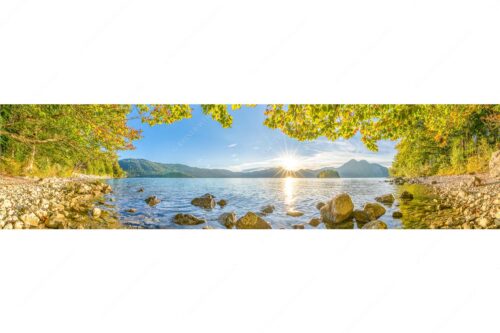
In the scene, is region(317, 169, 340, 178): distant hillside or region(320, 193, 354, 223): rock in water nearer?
region(320, 193, 354, 223): rock in water

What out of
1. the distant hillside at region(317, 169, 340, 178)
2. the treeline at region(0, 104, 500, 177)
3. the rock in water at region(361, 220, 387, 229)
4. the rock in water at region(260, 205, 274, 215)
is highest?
the treeline at region(0, 104, 500, 177)

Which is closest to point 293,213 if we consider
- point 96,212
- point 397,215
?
point 397,215

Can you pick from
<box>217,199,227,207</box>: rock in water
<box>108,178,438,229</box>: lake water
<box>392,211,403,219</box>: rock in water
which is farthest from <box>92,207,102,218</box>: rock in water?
<box>392,211,403,219</box>: rock in water

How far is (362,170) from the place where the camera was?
472 centimetres

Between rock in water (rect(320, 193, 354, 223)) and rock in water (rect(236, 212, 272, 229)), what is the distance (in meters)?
0.89

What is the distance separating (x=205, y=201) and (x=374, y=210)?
101 inches

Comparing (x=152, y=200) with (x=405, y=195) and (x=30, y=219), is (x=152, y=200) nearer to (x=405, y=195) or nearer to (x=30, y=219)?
(x=30, y=219)

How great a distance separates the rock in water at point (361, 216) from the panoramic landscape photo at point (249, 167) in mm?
15

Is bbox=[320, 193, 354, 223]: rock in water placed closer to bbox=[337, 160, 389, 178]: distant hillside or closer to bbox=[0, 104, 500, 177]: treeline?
bbox=[337, 160, 389, 178]: distant hillside

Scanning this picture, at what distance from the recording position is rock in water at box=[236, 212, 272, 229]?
451cm

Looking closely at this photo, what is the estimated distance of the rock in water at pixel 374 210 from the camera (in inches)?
179
